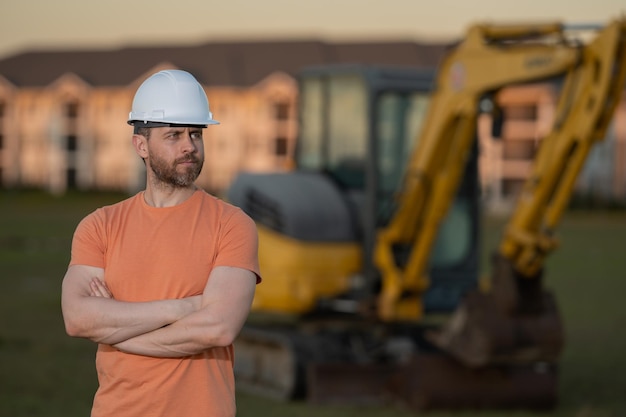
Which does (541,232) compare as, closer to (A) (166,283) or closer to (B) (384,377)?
(B) (384,377)

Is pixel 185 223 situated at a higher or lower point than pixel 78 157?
higher

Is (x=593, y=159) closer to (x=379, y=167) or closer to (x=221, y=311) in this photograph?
(x=379, y=167)

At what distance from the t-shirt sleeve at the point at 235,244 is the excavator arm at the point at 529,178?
22.4 feet

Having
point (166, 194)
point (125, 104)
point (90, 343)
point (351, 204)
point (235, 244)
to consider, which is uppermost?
point (166, 194)

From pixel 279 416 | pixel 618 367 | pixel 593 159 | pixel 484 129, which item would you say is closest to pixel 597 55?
pixel 279 416

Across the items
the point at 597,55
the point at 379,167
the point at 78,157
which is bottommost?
the point at 78,157

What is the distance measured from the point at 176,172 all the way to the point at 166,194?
3.2 inches

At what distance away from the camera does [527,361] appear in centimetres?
1110

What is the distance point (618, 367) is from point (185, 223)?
37.0 ft

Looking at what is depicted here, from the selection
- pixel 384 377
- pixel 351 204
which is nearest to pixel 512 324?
pixel 384 377

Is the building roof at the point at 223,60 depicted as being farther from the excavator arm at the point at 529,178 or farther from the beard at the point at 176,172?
the beard at the point at 176,172

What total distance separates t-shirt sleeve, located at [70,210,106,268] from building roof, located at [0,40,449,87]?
80566 mm

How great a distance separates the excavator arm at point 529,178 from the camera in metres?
10.7

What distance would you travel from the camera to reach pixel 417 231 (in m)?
12.3
